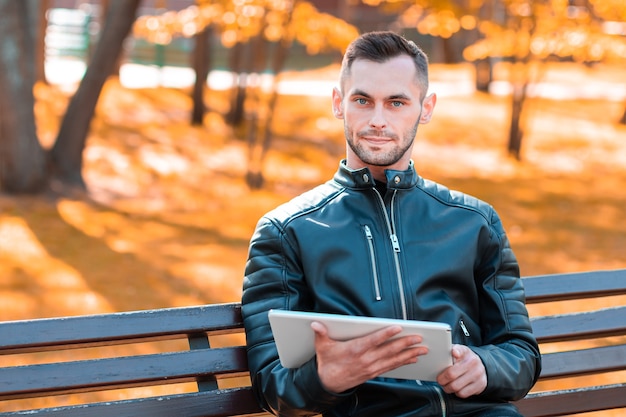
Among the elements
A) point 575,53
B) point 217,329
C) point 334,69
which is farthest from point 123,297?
point 334,69

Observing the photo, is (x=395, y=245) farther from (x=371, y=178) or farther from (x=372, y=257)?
(x=371, y=178)

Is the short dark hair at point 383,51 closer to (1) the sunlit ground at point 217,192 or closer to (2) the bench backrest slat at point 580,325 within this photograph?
(2) the bench backrest slat at point 580,325

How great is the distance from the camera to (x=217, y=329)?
10.5ft

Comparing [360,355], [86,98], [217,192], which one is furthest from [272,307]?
[217,192]

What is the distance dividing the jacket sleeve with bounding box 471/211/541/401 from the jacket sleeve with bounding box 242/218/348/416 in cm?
55

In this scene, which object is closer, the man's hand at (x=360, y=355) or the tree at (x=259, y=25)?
the man's hand at (x=360, y=355)

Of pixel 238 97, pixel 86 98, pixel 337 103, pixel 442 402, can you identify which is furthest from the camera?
pixel 238 97

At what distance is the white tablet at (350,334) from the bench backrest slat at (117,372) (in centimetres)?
49

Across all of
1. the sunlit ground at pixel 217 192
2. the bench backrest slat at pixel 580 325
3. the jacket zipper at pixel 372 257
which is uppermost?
the jacket zipper at pixel 372 257

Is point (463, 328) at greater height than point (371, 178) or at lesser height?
lesser

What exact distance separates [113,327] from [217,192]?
1044 cm

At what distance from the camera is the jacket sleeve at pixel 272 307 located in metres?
2.73

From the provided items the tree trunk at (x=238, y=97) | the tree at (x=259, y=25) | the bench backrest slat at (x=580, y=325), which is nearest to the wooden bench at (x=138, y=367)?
the bench backrest slat at (x=580, y=325)

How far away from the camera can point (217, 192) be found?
13.5 metres
